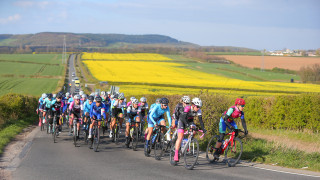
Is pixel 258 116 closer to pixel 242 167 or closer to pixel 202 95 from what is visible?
pixel 202 95

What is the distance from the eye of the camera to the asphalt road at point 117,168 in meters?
10.0

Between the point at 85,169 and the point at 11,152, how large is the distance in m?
4.39

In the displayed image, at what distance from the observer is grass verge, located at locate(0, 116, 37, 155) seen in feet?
53.2

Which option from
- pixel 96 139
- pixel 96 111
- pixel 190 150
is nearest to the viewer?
pixel 190 150

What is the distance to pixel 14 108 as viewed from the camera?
25719 millimetres

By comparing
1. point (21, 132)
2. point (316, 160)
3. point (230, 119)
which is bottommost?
point (21, 132)

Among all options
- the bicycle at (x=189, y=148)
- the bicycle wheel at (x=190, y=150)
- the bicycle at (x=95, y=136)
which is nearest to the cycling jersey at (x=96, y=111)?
the bicycle at (x=95, y=136)

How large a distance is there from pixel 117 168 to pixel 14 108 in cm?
1667

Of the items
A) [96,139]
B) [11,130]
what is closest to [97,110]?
[96,139]

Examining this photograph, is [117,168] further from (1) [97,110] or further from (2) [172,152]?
(1) [97,110]

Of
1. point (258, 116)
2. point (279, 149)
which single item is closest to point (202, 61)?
point (258, 116)

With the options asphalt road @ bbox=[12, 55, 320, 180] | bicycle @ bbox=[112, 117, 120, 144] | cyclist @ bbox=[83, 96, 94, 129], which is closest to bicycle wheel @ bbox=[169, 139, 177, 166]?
asphalt road @ bbox=[12, 55, 320, 180]

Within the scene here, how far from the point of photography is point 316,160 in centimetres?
1188

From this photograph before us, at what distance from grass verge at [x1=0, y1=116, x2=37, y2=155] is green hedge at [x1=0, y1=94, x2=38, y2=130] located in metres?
0.49
